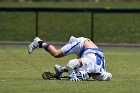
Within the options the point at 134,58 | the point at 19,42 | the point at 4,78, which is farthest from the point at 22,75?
the point at 19,42

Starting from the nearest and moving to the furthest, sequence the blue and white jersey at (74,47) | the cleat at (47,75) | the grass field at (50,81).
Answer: the grass field at (50,81) < the blue and white jersey at (74,47) < the cleat at (47,75)

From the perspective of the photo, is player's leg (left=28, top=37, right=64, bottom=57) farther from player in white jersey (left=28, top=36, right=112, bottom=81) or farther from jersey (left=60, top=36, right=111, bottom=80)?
jersey (left=60, top=36, right=111, bottom=80)

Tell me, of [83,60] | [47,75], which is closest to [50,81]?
[47,75]

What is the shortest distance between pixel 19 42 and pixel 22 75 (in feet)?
59.9

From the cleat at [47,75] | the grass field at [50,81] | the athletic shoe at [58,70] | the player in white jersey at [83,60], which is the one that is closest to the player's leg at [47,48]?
the player in white jersey at [83,60]

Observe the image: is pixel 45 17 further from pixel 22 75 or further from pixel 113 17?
pixel 22 75

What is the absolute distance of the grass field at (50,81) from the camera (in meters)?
14.6

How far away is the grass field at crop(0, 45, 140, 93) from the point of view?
14641 millimetres

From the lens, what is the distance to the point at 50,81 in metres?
16.4

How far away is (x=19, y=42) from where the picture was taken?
3619 centimetres

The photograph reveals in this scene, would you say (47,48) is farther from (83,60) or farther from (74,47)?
(83,60)

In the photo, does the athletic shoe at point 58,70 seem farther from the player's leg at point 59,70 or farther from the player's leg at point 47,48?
the player's leg at point 47,48

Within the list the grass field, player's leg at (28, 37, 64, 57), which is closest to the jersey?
player's leg at (28, 37, 64, 57)

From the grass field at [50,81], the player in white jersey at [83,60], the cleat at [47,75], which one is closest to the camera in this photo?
the grass field at [50,81]
